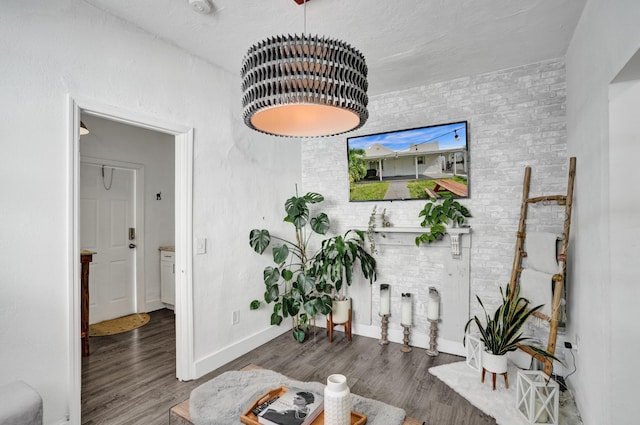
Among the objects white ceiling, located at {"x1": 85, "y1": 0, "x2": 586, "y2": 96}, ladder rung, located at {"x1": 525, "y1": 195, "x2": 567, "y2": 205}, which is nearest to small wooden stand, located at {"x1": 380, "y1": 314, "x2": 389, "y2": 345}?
ladder rung, located at {"x1": 525, "y1": 195, "x2": 567, "y2": 205}

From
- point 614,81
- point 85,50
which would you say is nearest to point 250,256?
point 85,50

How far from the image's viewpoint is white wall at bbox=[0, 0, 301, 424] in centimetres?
185

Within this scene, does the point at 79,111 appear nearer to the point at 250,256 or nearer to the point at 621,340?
the point at 250,256

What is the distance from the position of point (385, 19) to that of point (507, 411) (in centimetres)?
284

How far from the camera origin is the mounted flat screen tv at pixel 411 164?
10.8 feet

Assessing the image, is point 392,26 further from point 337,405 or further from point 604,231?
point 337,405

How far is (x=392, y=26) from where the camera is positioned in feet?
8.02

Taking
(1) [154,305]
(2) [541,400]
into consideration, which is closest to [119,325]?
(1) [154,305]

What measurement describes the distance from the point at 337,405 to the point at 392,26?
2.45 metres

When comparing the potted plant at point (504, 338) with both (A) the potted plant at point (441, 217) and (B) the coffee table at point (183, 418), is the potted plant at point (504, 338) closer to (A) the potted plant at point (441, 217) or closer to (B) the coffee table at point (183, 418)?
(A) the potted plant at point (441, 217)

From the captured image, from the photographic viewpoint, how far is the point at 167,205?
16.6 feet

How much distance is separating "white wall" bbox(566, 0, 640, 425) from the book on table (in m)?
1.52

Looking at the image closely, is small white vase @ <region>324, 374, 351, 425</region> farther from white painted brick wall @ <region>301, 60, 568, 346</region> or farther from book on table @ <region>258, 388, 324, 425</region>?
white painted brick wall @ <region>301, 60, 568, 346</region>

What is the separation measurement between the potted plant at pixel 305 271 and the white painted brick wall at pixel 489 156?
1.44 ft
